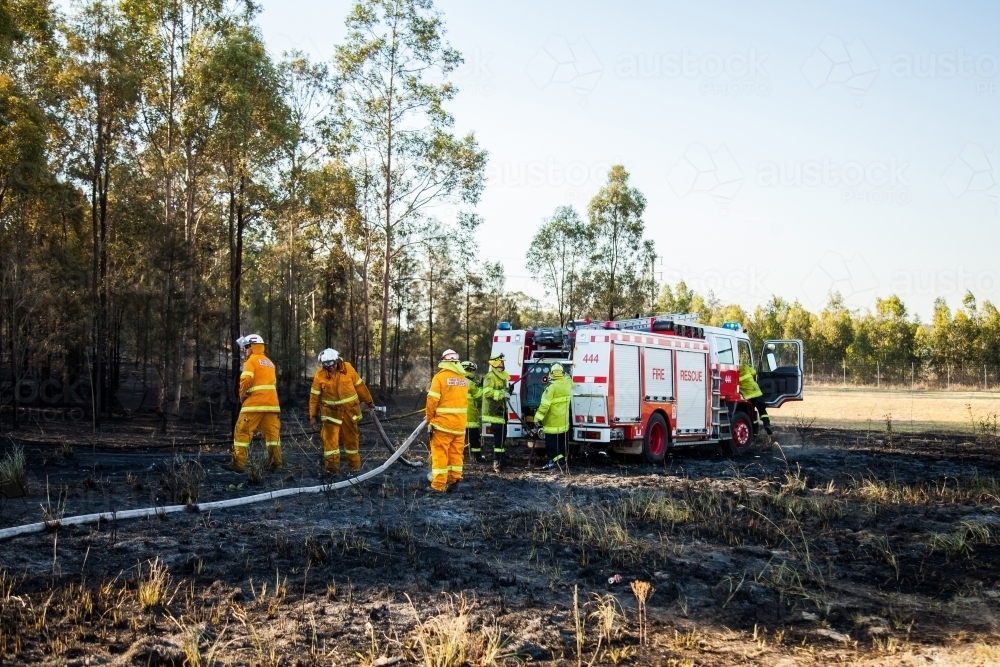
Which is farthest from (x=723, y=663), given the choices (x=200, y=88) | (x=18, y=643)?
(x=200, y=88)

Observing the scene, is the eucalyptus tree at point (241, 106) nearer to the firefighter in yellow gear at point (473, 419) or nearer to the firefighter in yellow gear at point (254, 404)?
the firefighter in yellow gear at point (473, 419)

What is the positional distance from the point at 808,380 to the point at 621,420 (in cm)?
5819

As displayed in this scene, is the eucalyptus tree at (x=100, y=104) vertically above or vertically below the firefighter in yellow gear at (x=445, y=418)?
above

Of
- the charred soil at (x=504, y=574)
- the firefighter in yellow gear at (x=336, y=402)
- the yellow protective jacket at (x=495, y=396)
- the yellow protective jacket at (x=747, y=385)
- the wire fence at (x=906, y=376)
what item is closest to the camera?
the charred soil at (x=504, y=574)

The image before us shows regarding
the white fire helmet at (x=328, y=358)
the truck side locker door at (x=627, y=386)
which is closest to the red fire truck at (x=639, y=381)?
the truck side locker door at (x=627, y=386)

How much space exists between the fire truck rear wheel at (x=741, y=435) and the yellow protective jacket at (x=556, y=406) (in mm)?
5086

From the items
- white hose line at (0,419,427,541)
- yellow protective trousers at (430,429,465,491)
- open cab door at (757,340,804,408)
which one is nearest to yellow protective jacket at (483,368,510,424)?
yellow protective trousers at (430,429,465,491)

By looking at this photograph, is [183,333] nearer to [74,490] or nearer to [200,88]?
[200,88]

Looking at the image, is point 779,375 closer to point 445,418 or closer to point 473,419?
Answer: point 473,419

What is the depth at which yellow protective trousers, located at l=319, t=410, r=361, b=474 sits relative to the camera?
1129cm

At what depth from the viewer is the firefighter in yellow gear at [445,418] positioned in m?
10.1

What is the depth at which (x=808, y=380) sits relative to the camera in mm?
66438

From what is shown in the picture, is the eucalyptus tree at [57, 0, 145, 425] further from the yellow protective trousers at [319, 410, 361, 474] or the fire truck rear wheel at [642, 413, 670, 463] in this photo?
the fire truck rear wheel at [642, 413, 670, 463]

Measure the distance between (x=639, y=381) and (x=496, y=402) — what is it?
7.81 feet
